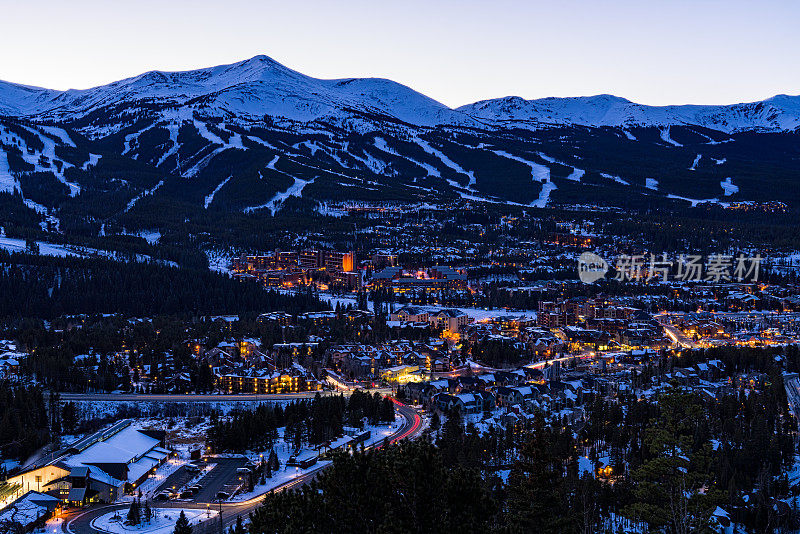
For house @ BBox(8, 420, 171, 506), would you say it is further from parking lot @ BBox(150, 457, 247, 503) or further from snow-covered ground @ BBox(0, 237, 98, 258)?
snow-covered ground @ BBox(0, 237, 98, 258)

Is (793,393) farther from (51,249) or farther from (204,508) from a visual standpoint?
(51,249)

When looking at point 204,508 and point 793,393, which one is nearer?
point 204,508

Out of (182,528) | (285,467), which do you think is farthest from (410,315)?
(182,528)

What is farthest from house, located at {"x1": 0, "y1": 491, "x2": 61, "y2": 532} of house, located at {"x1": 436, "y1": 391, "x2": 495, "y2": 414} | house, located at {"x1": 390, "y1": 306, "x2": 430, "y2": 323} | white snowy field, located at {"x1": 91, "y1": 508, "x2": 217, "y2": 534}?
house, located at {"x1": 390, "y1": 306, "x2": 430, "y2": 323}

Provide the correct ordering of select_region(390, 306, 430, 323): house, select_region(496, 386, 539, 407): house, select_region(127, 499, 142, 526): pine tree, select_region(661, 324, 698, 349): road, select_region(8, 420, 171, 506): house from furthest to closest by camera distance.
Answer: select_region(390, 306, 430, 323): house
select_region(661, 324, 698, 349): road
select_region(496, 386, 539, 407): house
select_region(8, 420, 171, 506): house
select_region(127, 499, 142, 526): pine tree

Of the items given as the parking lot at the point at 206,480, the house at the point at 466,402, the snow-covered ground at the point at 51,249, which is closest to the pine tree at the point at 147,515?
the parking lot at the point at 206,480

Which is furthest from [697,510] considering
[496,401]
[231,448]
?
[496,401]

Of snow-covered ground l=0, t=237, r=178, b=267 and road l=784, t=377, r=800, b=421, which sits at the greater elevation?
snow-covered ground l=0, t=237, r=178, b=267

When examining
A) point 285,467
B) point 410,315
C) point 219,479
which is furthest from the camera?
point 410,315

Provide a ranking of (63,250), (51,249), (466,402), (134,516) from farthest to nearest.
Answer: (51,249) < (63,250) < (466,402) < (134,516)

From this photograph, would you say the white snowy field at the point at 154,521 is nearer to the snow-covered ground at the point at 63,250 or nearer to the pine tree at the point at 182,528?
the pine tree at the point at 182,528
